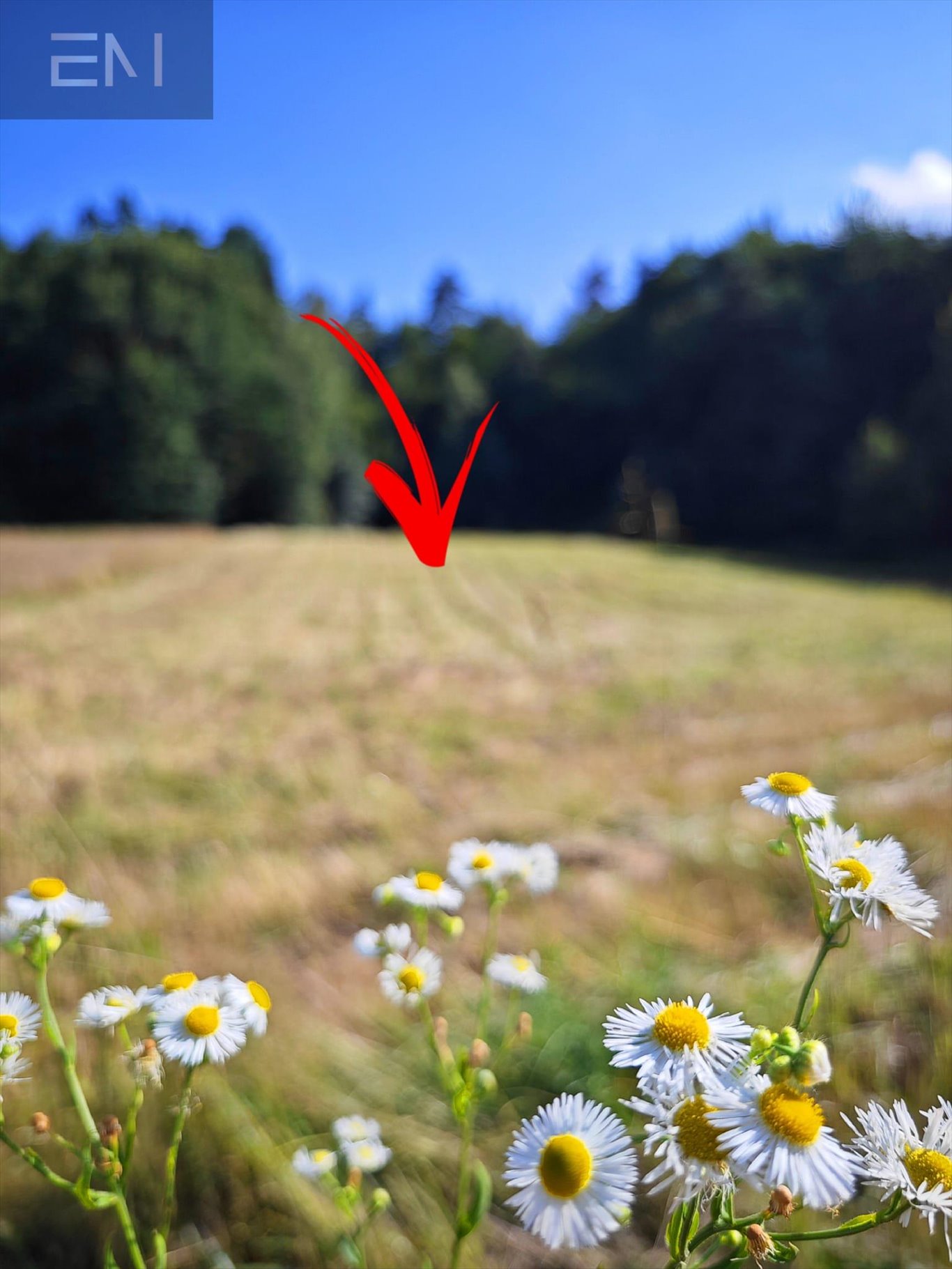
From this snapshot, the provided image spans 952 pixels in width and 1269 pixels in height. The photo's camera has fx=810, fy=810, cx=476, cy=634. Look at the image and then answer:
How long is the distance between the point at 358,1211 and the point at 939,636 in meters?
5.32

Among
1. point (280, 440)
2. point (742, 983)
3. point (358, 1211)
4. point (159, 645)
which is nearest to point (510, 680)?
point (159, 645)

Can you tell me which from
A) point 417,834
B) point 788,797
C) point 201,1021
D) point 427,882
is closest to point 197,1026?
point 201,1021

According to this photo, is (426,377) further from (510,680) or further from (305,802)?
(510,680)

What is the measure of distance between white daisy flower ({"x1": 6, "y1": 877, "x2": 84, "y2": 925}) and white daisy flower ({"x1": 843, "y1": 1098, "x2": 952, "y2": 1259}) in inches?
20.5

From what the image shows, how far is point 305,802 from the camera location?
2.76 m

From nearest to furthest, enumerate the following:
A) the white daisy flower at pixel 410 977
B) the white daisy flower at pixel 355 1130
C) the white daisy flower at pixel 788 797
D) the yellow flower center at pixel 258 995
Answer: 1. the white daisy flower at pixel 788 797
2. the yellow flower center at pixel 258 995
3. the white daisy flower at pixel 410 977
4. the white daisy flower at pixel 355 1130

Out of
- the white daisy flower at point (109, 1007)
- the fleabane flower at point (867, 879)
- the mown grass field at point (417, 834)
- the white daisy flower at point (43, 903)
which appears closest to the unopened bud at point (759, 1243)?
the fleabane flower at point (867, 879)

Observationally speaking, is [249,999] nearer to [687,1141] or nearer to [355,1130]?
[687,1141]

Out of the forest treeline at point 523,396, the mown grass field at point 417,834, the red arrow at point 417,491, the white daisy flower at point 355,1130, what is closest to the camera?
the red arrow at point 417,491

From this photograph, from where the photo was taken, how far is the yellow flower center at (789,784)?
423 mm

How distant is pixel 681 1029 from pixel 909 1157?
116mm

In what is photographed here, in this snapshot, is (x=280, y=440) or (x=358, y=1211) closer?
(x=358, y=1211)

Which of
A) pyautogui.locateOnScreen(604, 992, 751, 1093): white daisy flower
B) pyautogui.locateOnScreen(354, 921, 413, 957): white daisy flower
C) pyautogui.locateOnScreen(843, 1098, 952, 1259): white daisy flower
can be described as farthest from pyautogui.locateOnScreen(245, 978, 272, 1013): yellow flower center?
pyautogui.locateOnScreen(843, 1098, 952, 1259): white daisy flower

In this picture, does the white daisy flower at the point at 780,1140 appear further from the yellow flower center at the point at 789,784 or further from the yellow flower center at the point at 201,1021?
the yellow flower center at the point at 201,1021
